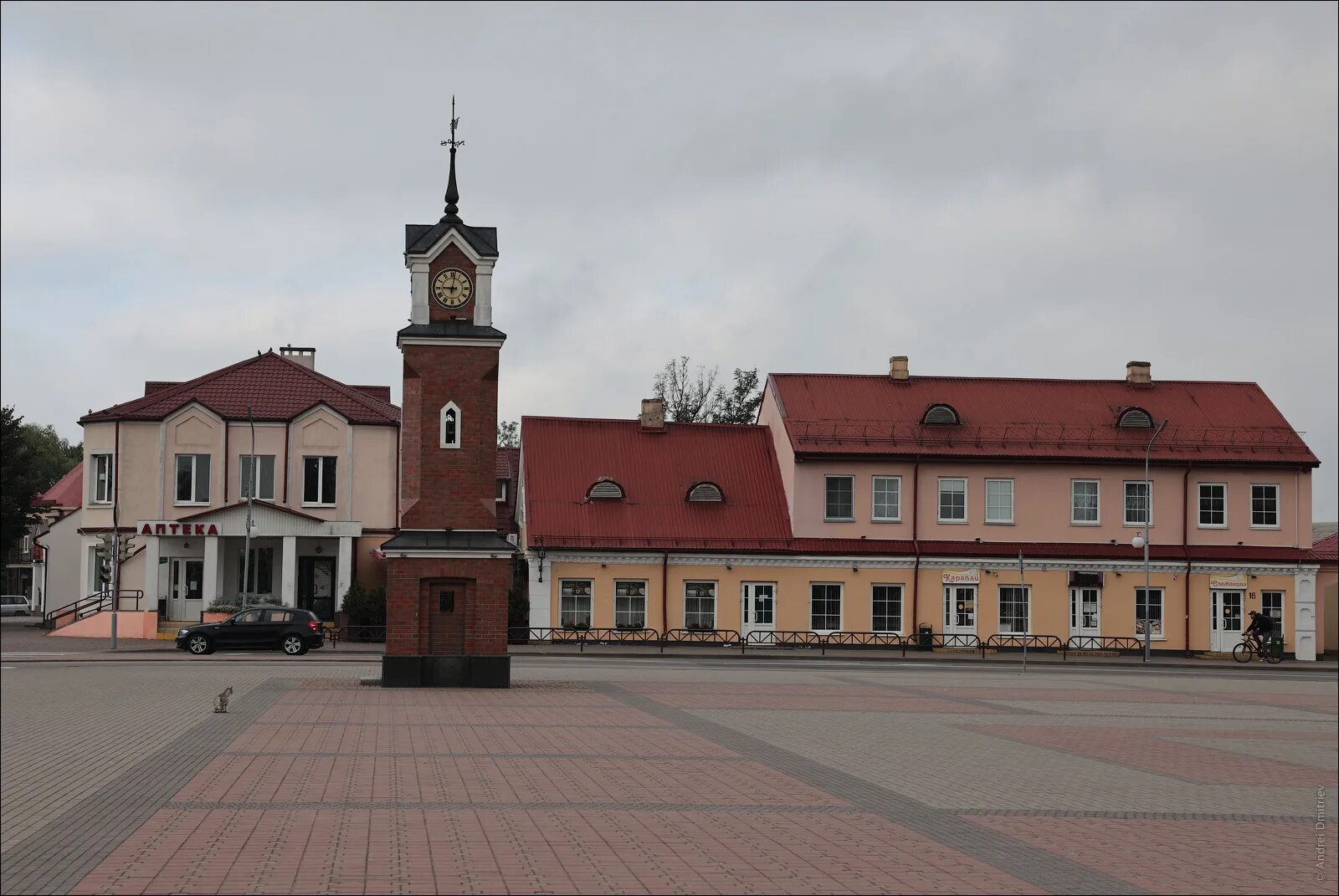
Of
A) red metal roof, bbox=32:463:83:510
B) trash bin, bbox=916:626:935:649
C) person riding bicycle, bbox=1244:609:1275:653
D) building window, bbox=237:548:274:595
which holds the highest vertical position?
red metal roof, bbox=32:463:83:510

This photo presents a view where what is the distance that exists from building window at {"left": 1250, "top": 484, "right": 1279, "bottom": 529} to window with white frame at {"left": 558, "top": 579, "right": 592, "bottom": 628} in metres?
26.1

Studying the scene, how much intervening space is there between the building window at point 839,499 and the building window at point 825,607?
2734 mm

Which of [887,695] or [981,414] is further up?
[981,414]

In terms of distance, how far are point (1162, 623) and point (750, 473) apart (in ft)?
55.3

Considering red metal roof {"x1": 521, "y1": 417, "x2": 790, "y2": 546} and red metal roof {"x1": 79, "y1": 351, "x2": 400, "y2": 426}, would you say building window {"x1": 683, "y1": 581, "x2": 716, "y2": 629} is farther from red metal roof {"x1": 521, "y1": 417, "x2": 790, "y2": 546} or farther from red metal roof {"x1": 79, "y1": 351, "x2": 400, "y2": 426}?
red metal roof {"x1": 79, "y1": 351, "x2": 400, "y2": 426}

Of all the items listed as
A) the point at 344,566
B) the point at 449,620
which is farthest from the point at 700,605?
the point at 449,620

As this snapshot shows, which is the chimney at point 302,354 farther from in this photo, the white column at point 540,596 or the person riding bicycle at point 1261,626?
the person riding bicycle at point 1261,626

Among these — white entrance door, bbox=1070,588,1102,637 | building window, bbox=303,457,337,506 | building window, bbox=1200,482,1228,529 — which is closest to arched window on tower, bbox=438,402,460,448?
building window, bbox=303,457,337,506

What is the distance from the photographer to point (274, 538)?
2156 inches

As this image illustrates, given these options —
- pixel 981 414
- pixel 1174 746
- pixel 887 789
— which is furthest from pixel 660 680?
pixel 981 414

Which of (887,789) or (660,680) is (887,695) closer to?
(660,680)

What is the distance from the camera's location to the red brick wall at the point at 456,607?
97.3 feet

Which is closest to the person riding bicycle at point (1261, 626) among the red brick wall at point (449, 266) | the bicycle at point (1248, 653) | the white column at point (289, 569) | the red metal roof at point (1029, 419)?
the red brick wall at point (449, 266)

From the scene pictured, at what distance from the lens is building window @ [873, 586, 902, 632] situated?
5194cm
